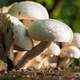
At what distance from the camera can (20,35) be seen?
199cm

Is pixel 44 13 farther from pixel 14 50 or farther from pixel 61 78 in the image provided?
pixel 61 78

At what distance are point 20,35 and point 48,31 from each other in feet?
0.56

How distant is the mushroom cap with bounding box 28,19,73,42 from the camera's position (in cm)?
192

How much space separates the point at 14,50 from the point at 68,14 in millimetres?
2517

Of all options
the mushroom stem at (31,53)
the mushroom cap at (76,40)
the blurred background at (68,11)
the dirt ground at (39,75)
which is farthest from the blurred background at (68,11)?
the dirt ground at (39,75)

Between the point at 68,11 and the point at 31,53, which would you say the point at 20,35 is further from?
the point at 68,11

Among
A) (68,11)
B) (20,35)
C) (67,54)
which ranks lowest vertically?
(68,11)

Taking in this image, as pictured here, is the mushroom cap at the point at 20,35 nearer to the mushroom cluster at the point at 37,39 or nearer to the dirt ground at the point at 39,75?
the mushroom cluster at the point at 37,39

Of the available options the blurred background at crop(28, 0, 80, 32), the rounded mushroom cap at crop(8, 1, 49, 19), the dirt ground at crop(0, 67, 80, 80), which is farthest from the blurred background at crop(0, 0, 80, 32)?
the dirt ground at crop(0, 67, 80, 80)

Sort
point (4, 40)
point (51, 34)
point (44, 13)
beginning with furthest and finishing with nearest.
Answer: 1. point (44, 13)
2. point (4, 40)
3. point (51, 34)

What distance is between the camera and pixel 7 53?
80.4 inches

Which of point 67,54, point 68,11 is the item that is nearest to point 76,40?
point 67,54

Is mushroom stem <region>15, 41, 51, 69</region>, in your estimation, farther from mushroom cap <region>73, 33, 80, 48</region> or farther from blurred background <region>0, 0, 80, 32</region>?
blurred background <region>0, 0, 80, 32</region>

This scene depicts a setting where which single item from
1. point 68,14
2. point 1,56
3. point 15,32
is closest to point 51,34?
point 15,32
